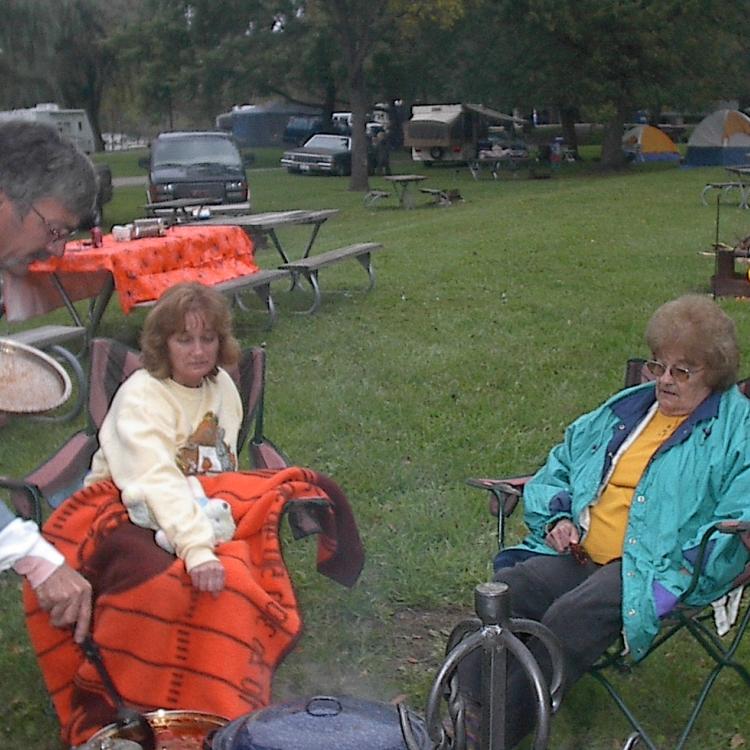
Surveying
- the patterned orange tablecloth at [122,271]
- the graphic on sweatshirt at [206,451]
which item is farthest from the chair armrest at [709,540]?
the patterned orange tablecloth at [122,271]

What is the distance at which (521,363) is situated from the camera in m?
7.04

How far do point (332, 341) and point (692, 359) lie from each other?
502 cm

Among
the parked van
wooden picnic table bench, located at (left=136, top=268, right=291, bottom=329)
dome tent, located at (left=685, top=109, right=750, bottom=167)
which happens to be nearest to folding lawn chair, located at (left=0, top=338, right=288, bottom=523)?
wooden picnic table bench, located at (left=136, top=268, right=291, bottom=329)

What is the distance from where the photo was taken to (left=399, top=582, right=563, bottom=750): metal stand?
1.82m

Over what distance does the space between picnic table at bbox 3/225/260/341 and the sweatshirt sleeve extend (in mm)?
3990

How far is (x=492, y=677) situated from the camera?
1946mm

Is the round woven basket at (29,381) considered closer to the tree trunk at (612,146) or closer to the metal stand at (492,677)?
the metal stand at (492,677)

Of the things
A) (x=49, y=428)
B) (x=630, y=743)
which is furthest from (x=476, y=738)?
(x=49, y=428)

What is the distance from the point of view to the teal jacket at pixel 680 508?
9.43ft

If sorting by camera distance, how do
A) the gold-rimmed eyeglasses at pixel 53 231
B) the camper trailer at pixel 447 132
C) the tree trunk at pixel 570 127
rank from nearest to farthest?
the gold-rimmed eyeglasses at pixel 53 231 < the tree trunk at pixel 570 127 < the camper trailer at pixel 447 132

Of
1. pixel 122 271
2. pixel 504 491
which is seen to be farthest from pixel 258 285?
pixel 504 491

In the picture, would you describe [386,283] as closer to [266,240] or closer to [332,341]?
[332,341]

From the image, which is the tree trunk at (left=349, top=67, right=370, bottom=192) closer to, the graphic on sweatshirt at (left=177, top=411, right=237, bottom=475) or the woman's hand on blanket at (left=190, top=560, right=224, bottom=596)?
the graphic on sweatshirt at (left=177, top=411, right=237, bottom=475)

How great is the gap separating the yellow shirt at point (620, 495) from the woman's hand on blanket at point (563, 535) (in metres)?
0.05
